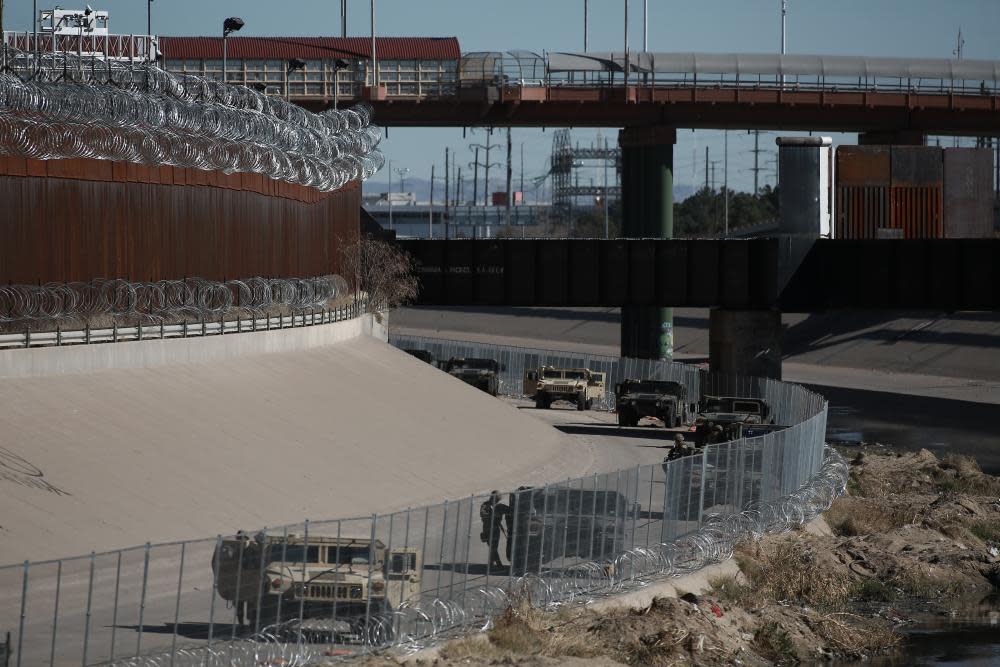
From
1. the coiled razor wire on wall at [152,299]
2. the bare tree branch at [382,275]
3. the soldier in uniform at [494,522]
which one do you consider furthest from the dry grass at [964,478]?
the soldier in uniform at [494,522]

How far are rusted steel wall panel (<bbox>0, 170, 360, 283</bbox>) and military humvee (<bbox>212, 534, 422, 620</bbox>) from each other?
57.2 feet

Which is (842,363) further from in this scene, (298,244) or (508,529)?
(508,529)

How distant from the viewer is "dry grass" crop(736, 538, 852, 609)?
95.0 ft

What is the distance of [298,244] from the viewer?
164 feet

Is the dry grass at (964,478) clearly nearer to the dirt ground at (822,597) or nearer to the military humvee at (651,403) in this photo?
the dirt ground at (822,597)

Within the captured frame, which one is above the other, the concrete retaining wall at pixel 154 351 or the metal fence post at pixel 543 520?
the concrete retaining wall at pixel 154 351

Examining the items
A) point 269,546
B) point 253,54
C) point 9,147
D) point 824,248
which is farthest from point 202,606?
point 253,54

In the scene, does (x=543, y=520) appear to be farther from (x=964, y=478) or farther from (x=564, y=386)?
(x=564, y=386)

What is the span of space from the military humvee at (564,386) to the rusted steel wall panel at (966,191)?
18.2 meters

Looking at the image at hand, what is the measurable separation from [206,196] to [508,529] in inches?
853

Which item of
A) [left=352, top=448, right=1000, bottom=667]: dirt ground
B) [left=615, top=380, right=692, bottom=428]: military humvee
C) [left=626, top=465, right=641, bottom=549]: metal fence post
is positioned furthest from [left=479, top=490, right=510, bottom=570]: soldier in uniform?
[left=615, top=380, right=692, bottom=428]: military humvee

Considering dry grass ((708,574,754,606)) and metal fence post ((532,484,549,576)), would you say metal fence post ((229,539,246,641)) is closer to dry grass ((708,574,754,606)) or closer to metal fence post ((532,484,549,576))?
metal fence post ((532,484,549,576))

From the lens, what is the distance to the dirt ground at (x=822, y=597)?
22.3 metres

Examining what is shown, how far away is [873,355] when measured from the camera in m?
92.9
